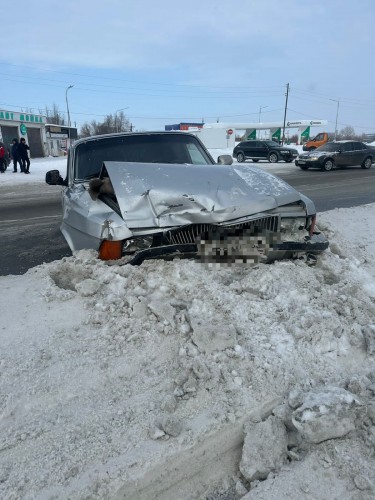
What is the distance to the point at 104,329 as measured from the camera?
2.89 meters

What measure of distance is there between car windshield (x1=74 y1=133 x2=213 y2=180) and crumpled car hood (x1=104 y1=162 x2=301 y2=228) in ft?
3.38

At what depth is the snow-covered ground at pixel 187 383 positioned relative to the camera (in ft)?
6.24

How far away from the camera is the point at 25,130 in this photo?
1452 inches

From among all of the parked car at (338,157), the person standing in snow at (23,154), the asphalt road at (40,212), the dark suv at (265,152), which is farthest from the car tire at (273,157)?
the person standing in snow at (23,154)

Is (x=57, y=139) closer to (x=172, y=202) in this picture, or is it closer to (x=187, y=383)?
(x=172, y=202)

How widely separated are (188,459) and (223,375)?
0.58 m

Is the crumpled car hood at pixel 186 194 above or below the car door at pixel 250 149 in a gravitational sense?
above

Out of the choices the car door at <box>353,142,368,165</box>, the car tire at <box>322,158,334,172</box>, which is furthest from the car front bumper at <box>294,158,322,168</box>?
the car door at <box>353,142,368,165</box>

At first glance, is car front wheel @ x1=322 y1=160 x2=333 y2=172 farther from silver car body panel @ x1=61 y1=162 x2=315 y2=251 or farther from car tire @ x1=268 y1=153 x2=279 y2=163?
silver car body panel @ x1=61 y1=162 x2=315 y2=251

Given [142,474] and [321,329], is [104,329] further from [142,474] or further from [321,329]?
[321,329]

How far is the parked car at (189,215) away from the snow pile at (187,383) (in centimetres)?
19

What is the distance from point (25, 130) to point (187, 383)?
4041cm

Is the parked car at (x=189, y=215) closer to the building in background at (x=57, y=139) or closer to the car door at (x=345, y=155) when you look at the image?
the car door at (x=345, y=155)

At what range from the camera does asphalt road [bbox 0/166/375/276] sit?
5859 mm
